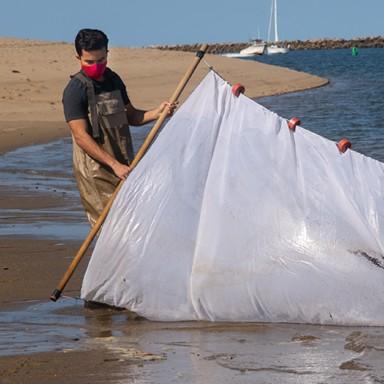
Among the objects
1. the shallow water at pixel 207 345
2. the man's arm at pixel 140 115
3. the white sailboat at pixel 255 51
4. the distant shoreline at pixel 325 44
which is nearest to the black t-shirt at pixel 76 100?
the man's arm at pixel 140 115

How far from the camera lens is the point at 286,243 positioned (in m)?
5.35

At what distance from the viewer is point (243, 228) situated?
5426 mm

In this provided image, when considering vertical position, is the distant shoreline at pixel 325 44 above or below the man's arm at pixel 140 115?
above

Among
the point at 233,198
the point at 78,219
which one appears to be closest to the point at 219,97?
the point at 233,198

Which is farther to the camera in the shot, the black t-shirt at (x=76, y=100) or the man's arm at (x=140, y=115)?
the man's arm at (x=140, y=115)

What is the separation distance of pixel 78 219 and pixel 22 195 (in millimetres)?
1649

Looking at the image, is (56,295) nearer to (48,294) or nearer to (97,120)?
(48,294)

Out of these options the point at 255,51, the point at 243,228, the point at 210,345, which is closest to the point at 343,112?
the point at 243,228

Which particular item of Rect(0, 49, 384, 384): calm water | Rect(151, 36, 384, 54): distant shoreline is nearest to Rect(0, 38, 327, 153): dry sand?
Rect(0, 49, 384, 384): calm water

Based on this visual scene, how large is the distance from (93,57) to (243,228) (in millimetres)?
1205

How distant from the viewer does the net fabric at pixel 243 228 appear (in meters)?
5.27

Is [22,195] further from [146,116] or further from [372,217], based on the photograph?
[372,217]

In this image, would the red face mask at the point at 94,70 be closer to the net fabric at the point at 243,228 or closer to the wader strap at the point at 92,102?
the wader strap at the point at 92,102

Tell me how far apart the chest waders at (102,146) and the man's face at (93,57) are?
7cm
